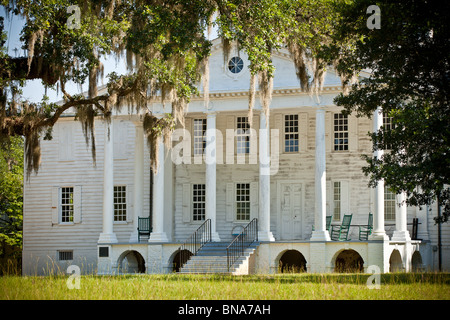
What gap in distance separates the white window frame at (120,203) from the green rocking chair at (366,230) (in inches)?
406

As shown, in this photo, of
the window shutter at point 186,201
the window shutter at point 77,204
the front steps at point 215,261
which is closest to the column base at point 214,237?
the front steps at point 215,261

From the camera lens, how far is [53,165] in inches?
1241

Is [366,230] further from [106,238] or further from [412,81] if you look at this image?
[412,81]

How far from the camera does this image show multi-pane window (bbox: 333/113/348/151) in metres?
27.7

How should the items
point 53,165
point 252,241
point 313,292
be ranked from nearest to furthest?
1. point 313,292
2. point 252,241
3. point 53,165

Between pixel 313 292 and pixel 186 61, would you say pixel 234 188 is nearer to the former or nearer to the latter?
pixel 186 61

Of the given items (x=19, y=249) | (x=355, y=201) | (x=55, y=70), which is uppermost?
(x=55, y=70)

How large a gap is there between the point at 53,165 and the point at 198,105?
837cm

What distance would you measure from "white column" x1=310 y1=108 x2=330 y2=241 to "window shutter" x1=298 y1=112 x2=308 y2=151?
2.62m

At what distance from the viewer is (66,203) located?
31562 mm

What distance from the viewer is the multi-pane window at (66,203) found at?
3130 centimetres

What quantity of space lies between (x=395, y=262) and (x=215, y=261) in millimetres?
6966

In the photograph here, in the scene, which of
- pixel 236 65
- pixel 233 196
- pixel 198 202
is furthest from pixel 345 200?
pixel 236 65
